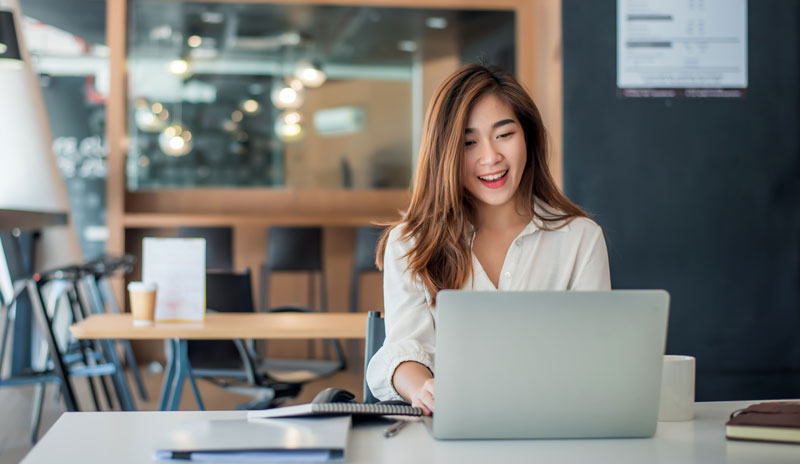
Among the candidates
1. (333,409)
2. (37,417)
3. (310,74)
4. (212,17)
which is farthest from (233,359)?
(212,17)

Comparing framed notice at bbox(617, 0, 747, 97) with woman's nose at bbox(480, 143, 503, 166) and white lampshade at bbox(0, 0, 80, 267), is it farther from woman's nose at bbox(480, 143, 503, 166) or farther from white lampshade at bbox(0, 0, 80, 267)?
white lampshade at bbox(0, 0, 80, 267)

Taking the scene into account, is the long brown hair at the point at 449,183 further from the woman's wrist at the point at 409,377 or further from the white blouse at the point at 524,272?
the woman's wrist at the point at 409,377

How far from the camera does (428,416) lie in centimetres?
130

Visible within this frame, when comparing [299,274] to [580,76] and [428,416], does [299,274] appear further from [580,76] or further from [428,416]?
[428,416]

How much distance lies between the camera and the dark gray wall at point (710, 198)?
3.94 meters

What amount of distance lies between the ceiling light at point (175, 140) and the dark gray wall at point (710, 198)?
12.0ft

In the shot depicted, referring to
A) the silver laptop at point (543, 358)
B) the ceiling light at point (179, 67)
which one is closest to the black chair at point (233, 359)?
the silver laptop at point (543, 358)

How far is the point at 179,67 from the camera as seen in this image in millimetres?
6652

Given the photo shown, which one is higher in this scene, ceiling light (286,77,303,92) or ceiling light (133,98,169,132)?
ceiling light (286,77,303,92)

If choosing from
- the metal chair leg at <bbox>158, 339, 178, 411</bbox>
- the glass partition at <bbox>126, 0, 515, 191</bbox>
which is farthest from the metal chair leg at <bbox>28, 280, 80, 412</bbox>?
the glass partition at <bbox>126, 0, 515, 191</bbox>

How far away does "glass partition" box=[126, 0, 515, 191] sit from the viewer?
6527 mm

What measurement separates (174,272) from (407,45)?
14.2ft

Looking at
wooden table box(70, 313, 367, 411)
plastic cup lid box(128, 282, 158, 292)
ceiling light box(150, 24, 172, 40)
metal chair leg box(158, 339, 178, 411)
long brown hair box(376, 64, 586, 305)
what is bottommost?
metal chair leg box(158, 339, 178, 411)

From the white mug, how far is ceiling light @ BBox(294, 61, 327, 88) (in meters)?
5.75
